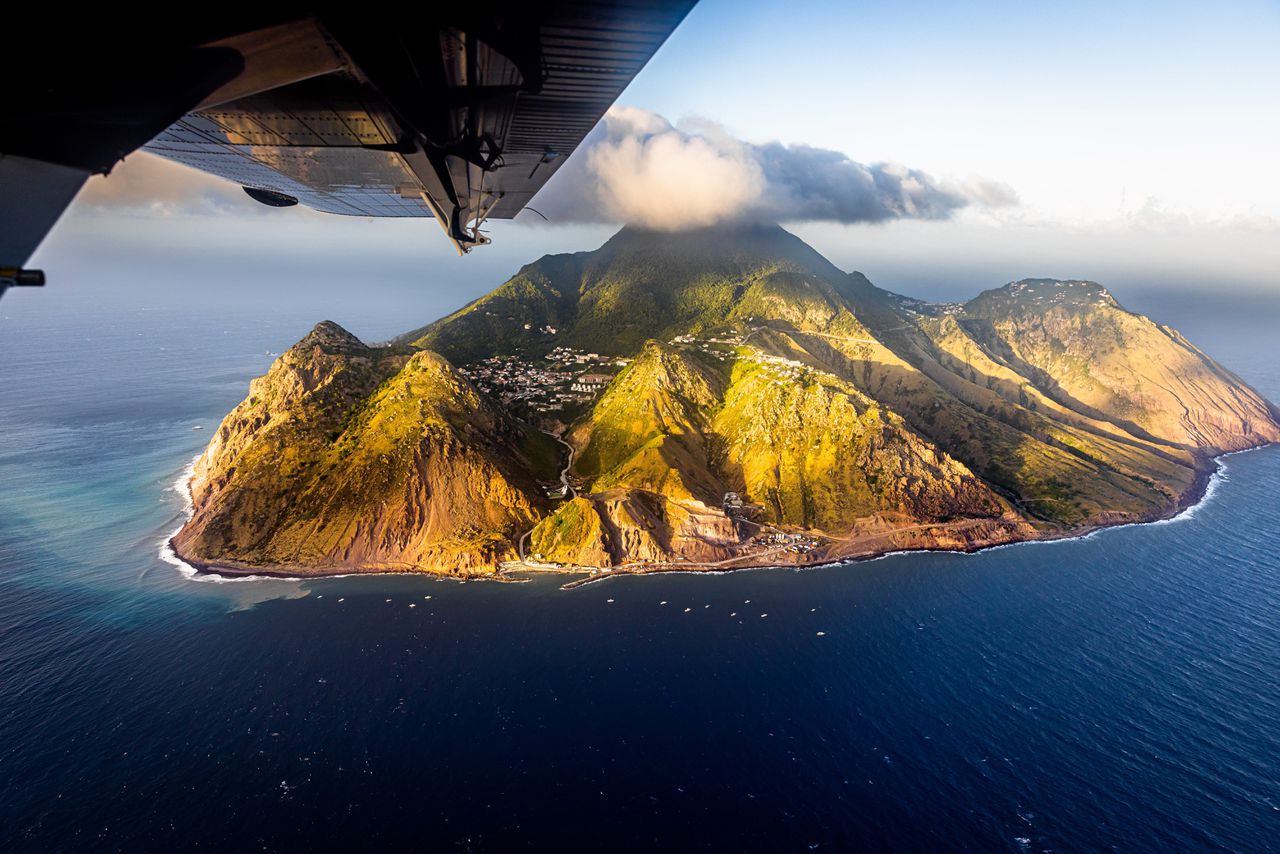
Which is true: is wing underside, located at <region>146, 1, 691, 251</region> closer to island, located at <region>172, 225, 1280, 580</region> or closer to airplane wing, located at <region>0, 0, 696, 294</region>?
airplane wing, located at <region>0, 0, 696, 294</region>

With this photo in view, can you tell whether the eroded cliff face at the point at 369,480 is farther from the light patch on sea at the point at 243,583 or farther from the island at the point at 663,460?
the light patch on sea at the point at 243,583

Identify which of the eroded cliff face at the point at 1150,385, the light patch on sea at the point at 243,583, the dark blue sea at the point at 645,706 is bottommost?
the dark blue sea at the point at 645,706

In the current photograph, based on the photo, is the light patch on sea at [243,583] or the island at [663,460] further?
the island at [663,460]

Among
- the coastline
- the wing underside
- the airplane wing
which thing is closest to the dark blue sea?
the coastline

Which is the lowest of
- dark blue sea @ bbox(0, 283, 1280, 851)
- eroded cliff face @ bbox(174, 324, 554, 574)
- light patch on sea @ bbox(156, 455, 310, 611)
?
dark blue sea @ bbox(0, 283, 1280, 851)

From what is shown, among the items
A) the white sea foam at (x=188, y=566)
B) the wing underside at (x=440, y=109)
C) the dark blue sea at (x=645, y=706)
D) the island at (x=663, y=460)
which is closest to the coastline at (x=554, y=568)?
Answer: the white sea foam at (x=188, y=566)

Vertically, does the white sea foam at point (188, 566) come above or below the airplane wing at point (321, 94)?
below
